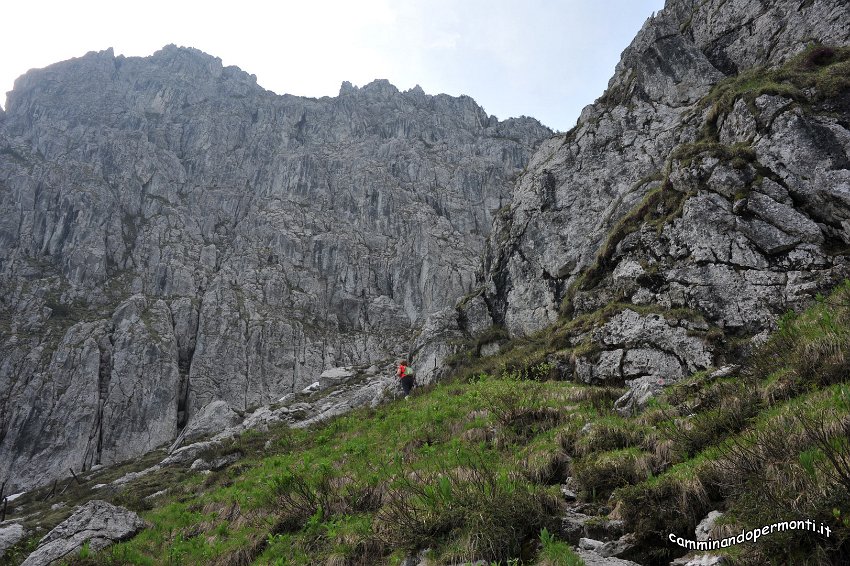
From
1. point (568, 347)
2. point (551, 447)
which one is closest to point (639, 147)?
point (568, 347)

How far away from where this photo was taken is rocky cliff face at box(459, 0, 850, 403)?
56.3 feet

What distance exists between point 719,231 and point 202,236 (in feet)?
352

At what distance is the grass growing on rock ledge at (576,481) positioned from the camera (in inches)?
171

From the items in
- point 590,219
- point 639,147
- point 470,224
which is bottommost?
point 590,219

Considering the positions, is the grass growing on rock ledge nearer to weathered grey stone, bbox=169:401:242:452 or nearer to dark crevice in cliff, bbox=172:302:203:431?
weathered grey stone, bbox=169:401:242:452

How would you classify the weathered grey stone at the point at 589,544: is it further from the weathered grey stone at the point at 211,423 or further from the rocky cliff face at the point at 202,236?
the rocky cliff face at the point at 202,236

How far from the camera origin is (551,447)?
27.7ft

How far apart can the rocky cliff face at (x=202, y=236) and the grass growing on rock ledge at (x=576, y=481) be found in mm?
67417

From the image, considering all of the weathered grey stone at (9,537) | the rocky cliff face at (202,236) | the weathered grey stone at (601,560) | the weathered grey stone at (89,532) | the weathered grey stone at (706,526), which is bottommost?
the weathered grey stone at (9,537)

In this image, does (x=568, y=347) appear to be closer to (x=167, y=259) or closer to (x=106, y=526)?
(x=106, y=526)

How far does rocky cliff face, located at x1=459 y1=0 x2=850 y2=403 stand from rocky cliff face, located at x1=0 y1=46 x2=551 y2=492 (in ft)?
180

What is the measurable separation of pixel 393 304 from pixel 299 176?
4794 cm

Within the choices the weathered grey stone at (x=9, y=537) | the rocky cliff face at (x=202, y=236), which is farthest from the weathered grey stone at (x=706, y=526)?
the rocky cliff face at (x=202, y=236)

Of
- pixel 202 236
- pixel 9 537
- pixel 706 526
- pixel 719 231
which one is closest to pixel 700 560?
pixel 706 526
